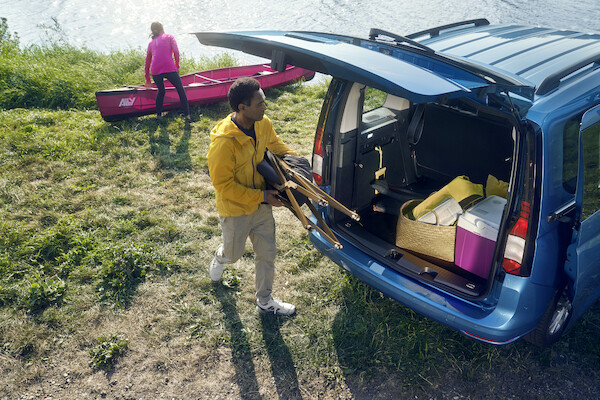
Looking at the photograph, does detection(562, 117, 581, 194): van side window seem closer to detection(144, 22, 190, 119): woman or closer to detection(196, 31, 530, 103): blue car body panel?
detection(196, 31, 530, 103): blue car body panel

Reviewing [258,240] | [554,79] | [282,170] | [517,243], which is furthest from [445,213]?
[258,240]

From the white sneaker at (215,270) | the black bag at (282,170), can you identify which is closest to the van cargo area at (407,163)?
the black bag at (282,170)

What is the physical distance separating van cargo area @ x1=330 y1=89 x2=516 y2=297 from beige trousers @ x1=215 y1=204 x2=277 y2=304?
0.59 m

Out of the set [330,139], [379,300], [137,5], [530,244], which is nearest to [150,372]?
[379,300]

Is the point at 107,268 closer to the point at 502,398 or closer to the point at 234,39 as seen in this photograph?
the point at 234,39

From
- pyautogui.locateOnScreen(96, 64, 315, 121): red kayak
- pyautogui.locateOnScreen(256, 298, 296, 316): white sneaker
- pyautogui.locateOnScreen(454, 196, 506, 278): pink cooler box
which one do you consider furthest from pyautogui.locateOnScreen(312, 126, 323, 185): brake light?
pyautogui.locateOnScreen(96, 64, 315, 121): red kayak

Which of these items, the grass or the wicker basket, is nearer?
the grass

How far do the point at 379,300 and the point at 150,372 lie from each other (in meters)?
1.88

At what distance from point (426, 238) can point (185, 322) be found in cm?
203

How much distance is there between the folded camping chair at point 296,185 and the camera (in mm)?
3090

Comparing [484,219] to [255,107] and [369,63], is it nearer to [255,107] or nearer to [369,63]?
[369,63]

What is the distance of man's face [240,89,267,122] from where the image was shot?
3021 millimetres

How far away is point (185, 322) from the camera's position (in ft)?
12.4

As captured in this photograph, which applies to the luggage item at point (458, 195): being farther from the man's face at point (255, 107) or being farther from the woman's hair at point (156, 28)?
the woman's hair at point (156, 28)
